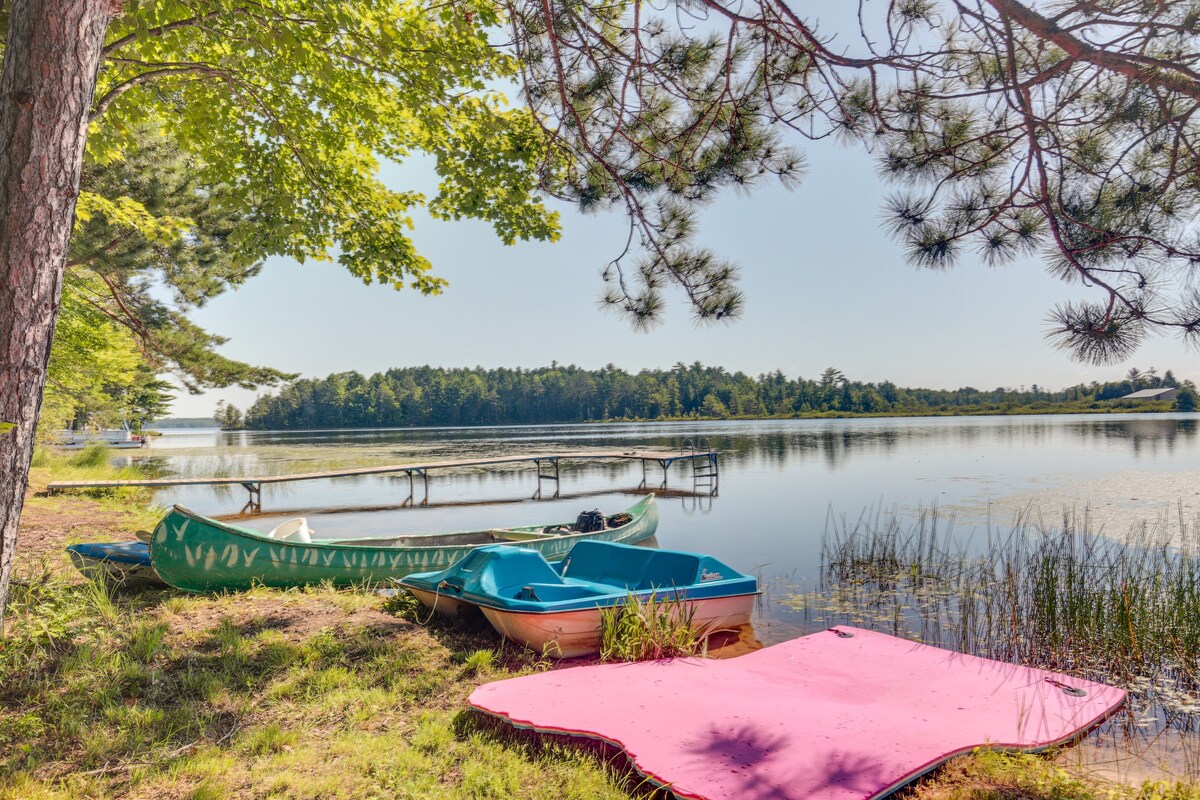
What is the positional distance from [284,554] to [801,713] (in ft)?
19.9

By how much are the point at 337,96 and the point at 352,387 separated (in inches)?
4530

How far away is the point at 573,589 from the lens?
6.73 meters

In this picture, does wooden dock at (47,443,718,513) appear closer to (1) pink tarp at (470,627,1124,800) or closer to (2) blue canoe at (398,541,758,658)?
(2) blue canoe at (398,541,758,658)

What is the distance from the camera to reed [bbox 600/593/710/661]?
5969 mm

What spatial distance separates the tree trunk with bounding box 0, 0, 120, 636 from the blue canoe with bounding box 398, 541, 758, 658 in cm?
374

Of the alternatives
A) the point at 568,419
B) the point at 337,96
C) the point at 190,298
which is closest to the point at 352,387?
the point at 568,419

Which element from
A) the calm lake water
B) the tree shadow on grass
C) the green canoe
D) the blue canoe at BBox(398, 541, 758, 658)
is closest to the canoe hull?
the blue canoe at BBox(398, 541, 758, 658)

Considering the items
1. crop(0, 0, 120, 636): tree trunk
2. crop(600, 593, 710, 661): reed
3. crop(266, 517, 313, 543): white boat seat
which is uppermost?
crop(0, 0, 120, 636): tree trunk

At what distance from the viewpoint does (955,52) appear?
4730 millimetres

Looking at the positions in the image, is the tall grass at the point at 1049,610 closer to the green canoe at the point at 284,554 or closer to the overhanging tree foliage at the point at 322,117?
the green canoe at the point at 284,554

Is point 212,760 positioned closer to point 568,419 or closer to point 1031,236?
point 1031,236

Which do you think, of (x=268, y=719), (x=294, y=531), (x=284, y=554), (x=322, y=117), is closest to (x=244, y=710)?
(x=268, y=719)

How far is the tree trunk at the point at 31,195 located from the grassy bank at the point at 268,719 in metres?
1.15

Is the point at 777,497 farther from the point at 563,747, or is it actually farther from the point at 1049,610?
the point at 563,747
